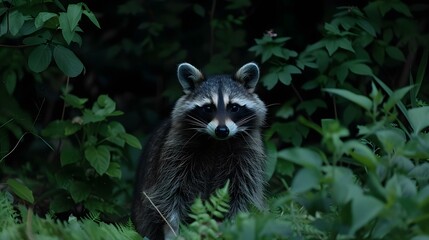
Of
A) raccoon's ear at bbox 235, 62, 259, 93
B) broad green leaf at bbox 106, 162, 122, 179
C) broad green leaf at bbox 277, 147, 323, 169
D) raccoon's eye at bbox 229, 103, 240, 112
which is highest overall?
broad green leaf at bbox 277, 147, 323, 169

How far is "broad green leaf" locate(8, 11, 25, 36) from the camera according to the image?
497 cm

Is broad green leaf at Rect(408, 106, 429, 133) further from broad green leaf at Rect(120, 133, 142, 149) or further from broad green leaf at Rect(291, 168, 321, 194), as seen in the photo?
broad green leaf at Rect(120, 133, 142, 149)

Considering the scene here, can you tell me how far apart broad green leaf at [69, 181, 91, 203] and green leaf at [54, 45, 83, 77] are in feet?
4.03

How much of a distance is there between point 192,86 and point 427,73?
2.56 m

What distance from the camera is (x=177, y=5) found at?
8.30 metres

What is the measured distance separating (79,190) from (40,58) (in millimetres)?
1299

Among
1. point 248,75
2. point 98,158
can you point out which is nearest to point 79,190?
point 98,158

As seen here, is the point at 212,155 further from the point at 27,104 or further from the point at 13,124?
the point at 27,104

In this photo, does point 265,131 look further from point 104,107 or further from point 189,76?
point 104,107

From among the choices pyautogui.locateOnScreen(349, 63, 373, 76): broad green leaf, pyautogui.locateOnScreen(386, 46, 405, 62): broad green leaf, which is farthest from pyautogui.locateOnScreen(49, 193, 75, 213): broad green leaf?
pyautogui.locateOnScreen(386, 46, 405, 62): broad green leaf

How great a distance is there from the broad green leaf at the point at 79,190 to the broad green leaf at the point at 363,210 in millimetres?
3158

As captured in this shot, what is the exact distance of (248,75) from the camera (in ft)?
19.6

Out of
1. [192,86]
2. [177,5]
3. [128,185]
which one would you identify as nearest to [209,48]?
[177,5]

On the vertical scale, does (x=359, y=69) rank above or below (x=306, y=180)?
below
